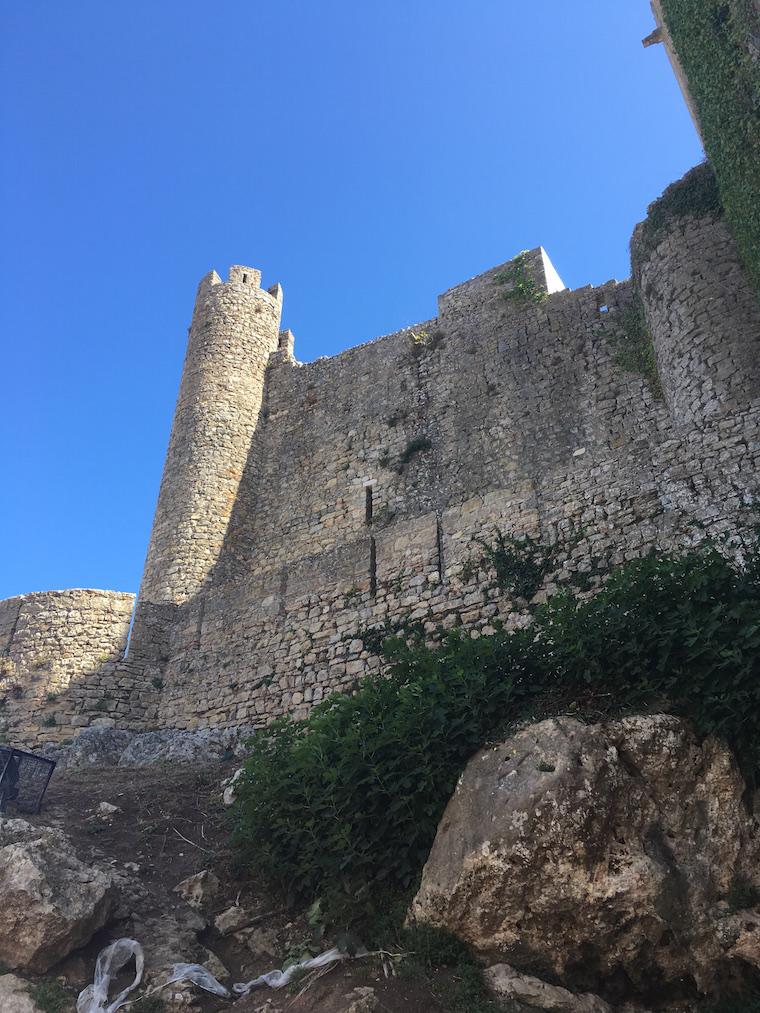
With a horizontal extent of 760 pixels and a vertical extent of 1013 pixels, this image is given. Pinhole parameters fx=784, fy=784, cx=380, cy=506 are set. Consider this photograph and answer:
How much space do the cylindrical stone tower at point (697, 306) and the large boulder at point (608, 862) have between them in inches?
265

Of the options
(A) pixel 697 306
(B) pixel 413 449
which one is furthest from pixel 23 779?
(A) pixel 697 306

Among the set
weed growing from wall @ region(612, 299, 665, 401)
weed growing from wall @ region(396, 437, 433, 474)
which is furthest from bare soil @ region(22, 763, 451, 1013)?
weed growing from wall @ region(612, 299, 665, 401)

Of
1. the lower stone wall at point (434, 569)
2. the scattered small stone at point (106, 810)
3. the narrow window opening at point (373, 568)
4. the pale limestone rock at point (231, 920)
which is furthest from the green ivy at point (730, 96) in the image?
the scattered small stone at point (106, 810)

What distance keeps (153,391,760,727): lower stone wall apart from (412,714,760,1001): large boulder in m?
4.51

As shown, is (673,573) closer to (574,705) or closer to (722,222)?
(574,705)

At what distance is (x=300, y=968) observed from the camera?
5.20 metres

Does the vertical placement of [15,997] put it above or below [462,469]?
below

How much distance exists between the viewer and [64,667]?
14.0m

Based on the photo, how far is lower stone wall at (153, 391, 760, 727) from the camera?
9641mm

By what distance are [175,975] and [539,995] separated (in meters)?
2.37

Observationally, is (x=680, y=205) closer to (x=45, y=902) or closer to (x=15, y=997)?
(x=45, y=902)

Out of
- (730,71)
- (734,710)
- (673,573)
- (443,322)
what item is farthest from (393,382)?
(734,710)

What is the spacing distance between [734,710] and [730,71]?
971 centimetres

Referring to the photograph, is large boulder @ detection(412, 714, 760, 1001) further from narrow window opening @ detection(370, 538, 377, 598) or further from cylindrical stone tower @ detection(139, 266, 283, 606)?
cylindrical stone tower @ detection(139, 266, 283, 606)
